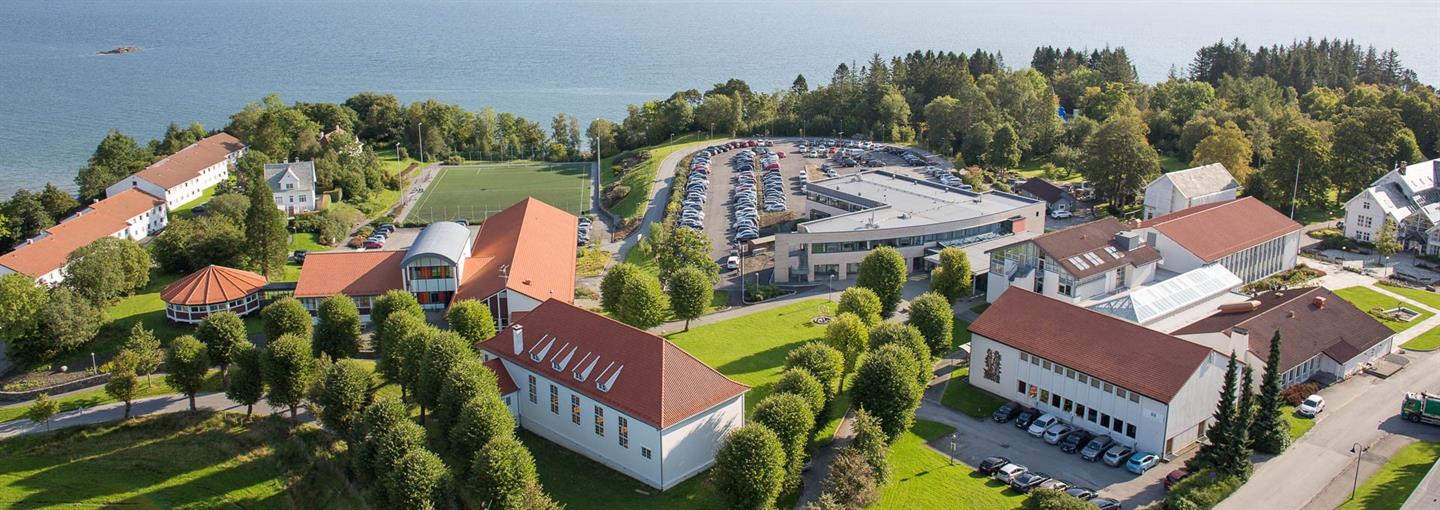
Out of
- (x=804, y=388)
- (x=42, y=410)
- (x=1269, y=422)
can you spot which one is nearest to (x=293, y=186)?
(x=42, y=410)

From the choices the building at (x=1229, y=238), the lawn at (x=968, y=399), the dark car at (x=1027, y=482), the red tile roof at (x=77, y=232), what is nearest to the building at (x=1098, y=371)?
the lawn at (x=968, y=399)

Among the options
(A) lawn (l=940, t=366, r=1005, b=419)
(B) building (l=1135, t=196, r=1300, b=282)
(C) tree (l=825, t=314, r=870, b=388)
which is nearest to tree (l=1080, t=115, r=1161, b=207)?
(B) building (l=1135, t=196, r=1300, b=282)

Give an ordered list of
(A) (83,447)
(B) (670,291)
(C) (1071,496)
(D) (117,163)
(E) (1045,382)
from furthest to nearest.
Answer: (D) (117,163), (B) (670,291), (E) (1045,382), (A) (83,447), (C) (1071,496)

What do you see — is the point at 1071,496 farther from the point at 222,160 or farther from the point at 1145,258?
the point at 222,160

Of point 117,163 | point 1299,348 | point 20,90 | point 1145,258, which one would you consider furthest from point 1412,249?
point 20,90

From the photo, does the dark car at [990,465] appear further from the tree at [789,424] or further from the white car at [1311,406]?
the white car at [1311,406]

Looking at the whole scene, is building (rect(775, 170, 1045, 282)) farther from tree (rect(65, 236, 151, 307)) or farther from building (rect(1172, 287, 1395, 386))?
tree (rect(65, 236, 151, 307))
